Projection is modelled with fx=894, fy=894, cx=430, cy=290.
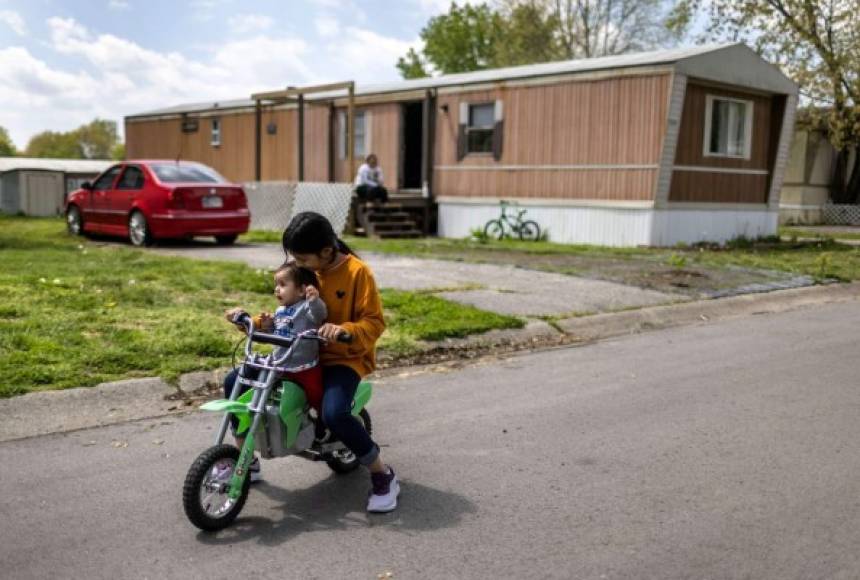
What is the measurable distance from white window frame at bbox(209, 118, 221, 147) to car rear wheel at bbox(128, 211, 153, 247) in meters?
12.3

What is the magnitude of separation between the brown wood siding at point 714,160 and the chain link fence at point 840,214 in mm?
13221

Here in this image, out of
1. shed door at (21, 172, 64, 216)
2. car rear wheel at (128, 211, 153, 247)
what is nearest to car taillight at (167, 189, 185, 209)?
car rear wheel at (128, 211, 153, 247)

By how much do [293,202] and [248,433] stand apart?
58.4 ft

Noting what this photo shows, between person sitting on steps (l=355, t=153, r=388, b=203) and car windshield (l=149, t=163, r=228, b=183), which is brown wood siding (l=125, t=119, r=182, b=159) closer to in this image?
person sitting on steps (l=355, t=153, r=388, b=203)

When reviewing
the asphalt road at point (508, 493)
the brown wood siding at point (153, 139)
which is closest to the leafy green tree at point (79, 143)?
the brown wood siding at point (153, 139)

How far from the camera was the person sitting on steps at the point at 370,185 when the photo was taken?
20.0 metres

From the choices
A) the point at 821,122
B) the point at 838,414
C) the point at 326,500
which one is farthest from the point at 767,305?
the point at 821,122

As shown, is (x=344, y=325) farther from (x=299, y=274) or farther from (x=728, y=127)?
(x=728, y=127)

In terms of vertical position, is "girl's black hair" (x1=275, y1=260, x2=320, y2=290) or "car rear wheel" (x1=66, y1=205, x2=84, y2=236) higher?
"girl's black hair" (x1=275, y1=260, x2=320, y2=290)

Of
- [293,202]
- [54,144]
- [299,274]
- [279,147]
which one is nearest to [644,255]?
[293,202]

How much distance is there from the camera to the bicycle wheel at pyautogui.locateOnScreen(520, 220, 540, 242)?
19.8 meters

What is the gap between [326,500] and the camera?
429 cm

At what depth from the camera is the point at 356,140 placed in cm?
2395

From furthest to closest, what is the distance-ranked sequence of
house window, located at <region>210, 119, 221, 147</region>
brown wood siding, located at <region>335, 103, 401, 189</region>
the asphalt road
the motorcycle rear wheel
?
house window, located at <region>210, 119, 221, 147</region>, brown wood siding, located at <region>335, 103, 401, 189</region>, the motorcycle rear wheel, the asphalt road
